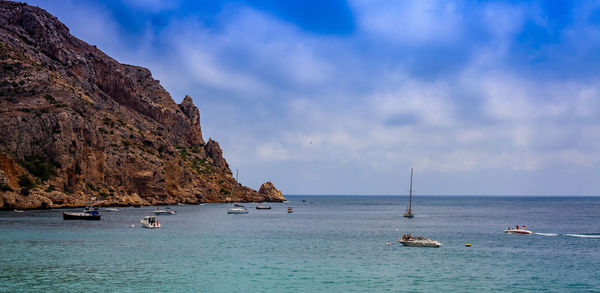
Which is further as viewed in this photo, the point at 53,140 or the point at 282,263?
the point at 53,140

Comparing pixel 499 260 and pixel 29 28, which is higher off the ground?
pixel 29 28

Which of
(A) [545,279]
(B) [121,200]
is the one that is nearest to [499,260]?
(A) [545,279]

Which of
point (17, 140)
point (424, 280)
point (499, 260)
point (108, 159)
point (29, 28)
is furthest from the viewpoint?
point (29, 28)

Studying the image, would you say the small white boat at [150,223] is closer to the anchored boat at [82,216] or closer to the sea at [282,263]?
the sea at [282,263]

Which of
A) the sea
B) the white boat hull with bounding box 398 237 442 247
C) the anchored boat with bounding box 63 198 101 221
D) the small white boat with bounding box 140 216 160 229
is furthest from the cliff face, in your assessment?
the white boat hull with bounding box 398 237 442 247

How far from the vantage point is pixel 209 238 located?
73.7 m

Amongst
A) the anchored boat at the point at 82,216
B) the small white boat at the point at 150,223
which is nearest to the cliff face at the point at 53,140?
the anchored boat at the point at 82,216

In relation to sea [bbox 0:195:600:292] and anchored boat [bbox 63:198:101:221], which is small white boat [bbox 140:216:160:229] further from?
anchored boat [bbox 63:198:101:221]

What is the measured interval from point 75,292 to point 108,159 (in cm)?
14196

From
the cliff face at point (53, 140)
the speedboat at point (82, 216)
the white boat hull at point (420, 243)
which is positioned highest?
the cliff face at point (53, 140)

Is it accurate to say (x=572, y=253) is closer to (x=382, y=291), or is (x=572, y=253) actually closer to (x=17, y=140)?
(x=382, y=291)

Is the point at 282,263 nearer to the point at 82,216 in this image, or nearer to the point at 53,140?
the point at 82,216

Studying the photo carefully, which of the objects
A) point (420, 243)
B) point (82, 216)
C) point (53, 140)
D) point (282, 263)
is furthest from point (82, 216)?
point (420, 243)

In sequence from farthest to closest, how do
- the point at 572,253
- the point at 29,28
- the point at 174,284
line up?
the point at 29,28 → the point at 572,253 → the point at 174,284
